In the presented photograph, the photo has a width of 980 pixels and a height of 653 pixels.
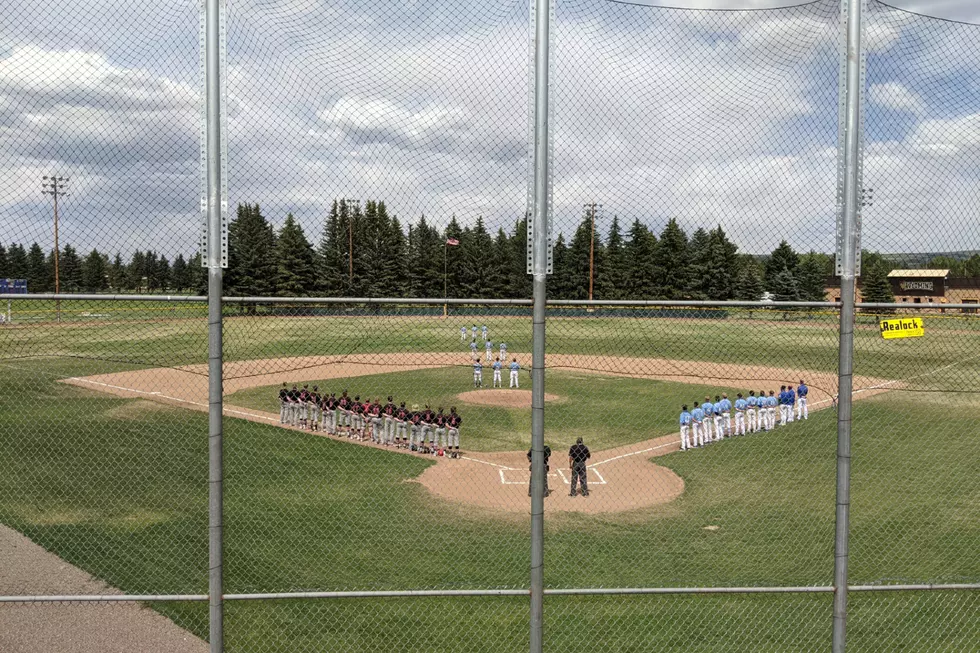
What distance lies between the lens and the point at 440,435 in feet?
63.3

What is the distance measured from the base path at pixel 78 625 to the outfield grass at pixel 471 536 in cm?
48

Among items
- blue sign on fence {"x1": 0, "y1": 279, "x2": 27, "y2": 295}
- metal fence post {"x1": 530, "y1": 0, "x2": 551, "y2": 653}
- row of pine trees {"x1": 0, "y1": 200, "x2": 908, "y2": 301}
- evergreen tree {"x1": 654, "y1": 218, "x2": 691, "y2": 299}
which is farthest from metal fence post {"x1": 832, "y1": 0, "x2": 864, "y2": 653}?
blue sign on fence {"x1": 0, "y1": 279, "x2": 27, "y2": 295}

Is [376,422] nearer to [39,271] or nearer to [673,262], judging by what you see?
[673,262]

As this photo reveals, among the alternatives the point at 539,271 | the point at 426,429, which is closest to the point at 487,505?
the point at 426,429

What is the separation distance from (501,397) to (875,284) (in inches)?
871

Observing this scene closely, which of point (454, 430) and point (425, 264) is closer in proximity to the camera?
point (425, 264)

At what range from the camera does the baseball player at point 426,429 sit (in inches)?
741

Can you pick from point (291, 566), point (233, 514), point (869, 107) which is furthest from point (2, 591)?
point (869, 107)

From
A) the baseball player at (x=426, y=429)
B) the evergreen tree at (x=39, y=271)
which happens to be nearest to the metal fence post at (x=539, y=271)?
the evergreen tree at (x=39, y=271)

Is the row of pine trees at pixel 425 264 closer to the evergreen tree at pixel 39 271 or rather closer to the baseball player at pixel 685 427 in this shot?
the evergreen tree at pixel 39 271

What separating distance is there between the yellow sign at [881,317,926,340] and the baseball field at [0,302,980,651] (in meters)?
1.58

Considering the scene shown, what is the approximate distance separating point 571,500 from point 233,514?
655 centimetres

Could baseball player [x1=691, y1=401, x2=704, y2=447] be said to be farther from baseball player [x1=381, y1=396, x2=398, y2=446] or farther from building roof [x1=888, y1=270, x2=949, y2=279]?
building roof [x1=888, y1=270, x2=949, y2=279]

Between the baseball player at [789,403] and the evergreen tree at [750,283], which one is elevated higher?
the evergreen tree at [750,283]
